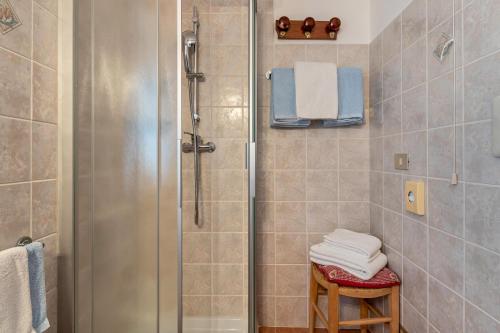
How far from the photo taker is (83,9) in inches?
34.4

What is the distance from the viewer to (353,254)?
4.18ft

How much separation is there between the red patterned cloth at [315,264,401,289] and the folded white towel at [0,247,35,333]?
3.71 ft

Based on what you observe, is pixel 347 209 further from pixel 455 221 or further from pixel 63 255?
pixel 63 255

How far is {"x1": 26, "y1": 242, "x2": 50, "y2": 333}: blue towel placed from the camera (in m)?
0.70

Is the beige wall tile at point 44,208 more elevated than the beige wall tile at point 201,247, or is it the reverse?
the beige wall tile at point 44,208

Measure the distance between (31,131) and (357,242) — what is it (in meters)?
1.40

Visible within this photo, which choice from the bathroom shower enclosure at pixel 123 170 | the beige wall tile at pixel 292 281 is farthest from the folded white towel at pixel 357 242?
the bathroom shower enclosure at pixel 123 170

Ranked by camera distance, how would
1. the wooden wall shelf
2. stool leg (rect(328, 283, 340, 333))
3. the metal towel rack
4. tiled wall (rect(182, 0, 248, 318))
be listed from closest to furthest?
the metal towel rack → stool leg (rect(328, 283, 340, 333)) → tiled wall (rect(182, 0, 248, 318)) → the wooden wall shelf

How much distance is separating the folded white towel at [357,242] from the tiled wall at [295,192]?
236 mm

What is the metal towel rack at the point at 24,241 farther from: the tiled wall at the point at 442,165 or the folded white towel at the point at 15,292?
the tiled wall at the point at 442,165

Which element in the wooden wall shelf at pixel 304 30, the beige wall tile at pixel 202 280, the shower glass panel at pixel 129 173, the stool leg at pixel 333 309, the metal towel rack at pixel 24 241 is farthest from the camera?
the wooden wall shelf at pixel 304 30

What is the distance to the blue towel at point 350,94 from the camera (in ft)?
4.83

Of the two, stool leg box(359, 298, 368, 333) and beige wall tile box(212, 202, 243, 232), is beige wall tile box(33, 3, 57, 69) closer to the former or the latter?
beige wall tile box(212, 202, 243, 232)

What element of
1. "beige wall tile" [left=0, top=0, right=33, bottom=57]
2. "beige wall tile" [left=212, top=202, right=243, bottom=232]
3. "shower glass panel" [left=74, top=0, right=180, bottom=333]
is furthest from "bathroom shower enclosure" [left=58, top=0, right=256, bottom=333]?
"beige wall tile" [left=212, top=202, right=243, bottom=232]
